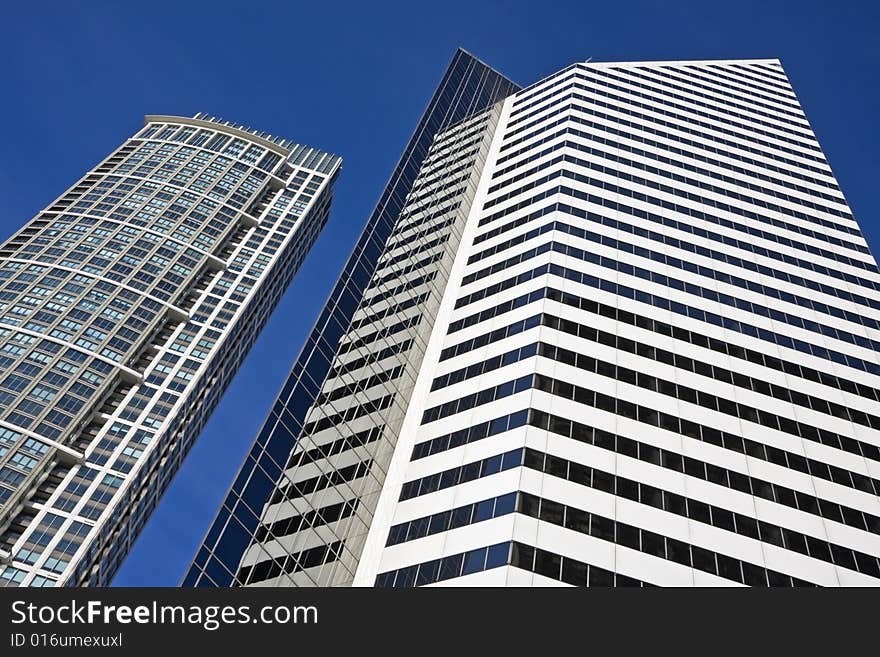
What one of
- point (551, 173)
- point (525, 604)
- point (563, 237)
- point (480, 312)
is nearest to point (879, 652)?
point (525, 604)

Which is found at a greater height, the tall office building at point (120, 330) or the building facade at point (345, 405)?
the tall office building at point (120, 330)

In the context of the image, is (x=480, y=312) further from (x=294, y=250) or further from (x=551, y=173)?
(x=294, y=250)

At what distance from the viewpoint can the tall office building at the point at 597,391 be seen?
50.2 meters

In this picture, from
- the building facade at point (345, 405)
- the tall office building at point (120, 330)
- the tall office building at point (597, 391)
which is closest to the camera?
the tall office building at point (597, 391)

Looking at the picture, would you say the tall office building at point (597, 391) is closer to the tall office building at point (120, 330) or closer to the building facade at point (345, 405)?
the building facade at point (345, 405)

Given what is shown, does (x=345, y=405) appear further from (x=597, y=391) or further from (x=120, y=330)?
(x=120, y=330)

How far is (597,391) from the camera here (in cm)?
5938

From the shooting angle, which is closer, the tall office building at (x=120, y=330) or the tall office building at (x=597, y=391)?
the tall office building at (x=597, y=391)

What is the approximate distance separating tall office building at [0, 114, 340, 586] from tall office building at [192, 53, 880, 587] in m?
66.4

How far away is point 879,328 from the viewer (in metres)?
77.1

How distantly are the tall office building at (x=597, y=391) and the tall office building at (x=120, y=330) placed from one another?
66381mm

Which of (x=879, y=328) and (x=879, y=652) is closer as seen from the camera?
(x=879, y=652)

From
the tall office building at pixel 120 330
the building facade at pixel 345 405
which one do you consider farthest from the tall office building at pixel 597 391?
the tall office building at pixel 120 330

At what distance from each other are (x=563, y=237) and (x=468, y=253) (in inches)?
393
